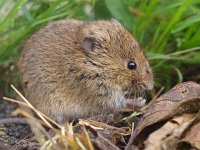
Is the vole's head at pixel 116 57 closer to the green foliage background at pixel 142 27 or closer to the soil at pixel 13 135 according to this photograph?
the green foliage background at pixel 142 27

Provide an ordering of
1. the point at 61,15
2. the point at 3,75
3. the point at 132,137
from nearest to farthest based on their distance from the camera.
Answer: the point at 132,137
the point at 61,15
the point at 3,75

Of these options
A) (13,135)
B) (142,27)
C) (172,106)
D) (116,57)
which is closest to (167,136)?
(172,106)

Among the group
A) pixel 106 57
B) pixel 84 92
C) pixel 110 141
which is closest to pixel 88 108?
pixel 84 92

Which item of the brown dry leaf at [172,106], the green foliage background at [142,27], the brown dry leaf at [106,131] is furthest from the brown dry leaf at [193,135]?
the green foliage background at [142,27]

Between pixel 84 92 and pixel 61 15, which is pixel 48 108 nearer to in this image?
pixel 84 92

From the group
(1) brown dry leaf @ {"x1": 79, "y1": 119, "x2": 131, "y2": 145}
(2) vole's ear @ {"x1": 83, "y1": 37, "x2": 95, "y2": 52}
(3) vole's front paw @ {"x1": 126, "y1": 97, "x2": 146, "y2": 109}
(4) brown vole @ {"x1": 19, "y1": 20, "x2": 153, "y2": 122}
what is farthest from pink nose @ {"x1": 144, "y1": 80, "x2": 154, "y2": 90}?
(1) brown dry leaf @ {"x1": 79, "y1": 119, "x2": 131, "y2": 145}

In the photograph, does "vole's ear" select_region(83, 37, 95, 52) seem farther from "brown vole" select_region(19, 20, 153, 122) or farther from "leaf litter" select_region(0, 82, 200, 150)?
"leaf litter" select_region(0, 82, 200, 150)

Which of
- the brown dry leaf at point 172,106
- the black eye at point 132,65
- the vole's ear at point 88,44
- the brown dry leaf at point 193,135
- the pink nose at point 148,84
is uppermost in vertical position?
the vole's ear at point 88,44
